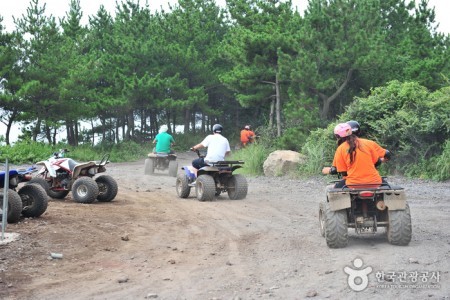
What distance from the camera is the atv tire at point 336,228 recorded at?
27.2 feet

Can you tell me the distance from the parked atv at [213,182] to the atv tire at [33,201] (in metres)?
4.23

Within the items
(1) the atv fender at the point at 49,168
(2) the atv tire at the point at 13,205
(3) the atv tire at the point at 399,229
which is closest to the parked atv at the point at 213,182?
(1) the atv fender at the point at 49,168

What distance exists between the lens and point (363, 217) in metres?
8.60

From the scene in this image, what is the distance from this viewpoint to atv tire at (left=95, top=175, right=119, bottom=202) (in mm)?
14297

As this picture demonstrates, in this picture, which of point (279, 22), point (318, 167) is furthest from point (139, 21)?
point (318, 167)

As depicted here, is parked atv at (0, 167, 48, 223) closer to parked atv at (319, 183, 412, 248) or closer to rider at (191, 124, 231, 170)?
rider at (191, 124, 231, 170)

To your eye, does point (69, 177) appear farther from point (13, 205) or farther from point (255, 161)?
point (255, 161)

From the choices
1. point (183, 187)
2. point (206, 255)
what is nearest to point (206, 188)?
point (183, 187)

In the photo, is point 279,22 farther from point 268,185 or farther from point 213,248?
point 213,248

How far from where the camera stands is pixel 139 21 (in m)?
48.5

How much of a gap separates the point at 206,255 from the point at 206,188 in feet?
20.4

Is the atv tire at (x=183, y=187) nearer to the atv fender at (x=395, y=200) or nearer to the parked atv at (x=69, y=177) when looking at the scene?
the parked atv at (x=69, y=177)

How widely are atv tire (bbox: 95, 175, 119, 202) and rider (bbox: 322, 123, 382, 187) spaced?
698 centimetres

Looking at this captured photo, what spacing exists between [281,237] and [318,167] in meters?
11.3
